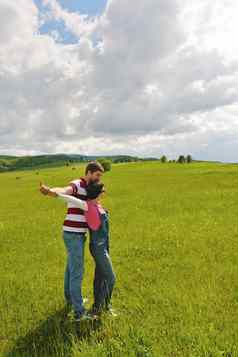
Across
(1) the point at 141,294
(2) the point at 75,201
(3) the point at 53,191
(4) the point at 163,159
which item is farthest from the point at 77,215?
(4) the point at 163,159

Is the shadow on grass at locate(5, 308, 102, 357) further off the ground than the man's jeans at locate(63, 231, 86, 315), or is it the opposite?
the man's jeans at locate(63, 231, 86, 315)

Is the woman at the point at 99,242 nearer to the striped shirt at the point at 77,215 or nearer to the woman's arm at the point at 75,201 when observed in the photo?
the woman's arm at the point at 75,201

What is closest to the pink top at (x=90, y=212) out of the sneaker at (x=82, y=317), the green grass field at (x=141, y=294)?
the sneaker at (x=82, y=317)

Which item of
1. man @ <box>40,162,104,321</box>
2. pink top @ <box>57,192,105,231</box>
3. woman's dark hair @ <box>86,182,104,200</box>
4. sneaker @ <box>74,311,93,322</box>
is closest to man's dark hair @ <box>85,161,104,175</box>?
man @ <box>40,162,104,321</box>

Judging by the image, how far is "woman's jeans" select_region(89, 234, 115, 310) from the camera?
7.00 metres

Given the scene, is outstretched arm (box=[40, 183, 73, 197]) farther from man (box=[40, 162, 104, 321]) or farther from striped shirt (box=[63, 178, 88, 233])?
striped shirt (box=[63, 178, 88, 233])

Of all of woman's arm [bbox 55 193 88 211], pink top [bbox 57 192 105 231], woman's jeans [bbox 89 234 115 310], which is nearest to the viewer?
woman's arm [bbox 55 193 88 211]

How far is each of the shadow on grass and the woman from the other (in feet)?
1.51

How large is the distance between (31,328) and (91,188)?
9.58 ft

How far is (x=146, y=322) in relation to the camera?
6734mm

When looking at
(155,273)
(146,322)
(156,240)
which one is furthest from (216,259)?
(146,322)

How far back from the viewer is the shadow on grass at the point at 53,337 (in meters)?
6.19

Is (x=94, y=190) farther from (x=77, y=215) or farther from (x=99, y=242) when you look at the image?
(x=99, y=242)

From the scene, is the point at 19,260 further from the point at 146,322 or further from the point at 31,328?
the point at 146,322
